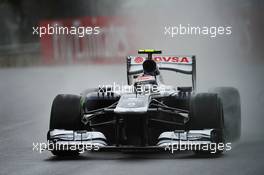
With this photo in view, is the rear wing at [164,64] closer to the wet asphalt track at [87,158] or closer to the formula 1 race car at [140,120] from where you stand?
the formula 1 race car at [140,120]

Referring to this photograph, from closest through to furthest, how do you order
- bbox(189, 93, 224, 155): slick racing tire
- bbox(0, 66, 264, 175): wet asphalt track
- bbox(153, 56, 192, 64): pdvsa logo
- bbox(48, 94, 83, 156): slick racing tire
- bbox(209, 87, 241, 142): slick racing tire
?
bbox(0, 66, 264, 175): wet asphalt track < bbox(189, 93, 224, 155): slick racing tire < bbox(48, 94, 83, 156): slick racing tire < bbox(209, 87, 241, 142): slick racing tire < bbox(153, 56, 192, 64): pdvsa logo

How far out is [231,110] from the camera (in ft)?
46.6

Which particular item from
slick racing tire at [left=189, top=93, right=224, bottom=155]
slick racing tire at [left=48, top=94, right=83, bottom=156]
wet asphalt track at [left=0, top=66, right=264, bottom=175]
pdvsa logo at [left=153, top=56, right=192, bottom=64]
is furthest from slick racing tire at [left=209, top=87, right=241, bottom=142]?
slick racing tire at [left=48, top=94, right=83, bottom=156]

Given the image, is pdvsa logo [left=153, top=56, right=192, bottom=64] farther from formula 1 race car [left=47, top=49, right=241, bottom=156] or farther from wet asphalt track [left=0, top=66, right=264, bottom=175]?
wet asphalt track [left=0, top=66, right=264, bottom=175]

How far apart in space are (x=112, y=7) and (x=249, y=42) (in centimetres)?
733

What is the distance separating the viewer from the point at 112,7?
34.4 m

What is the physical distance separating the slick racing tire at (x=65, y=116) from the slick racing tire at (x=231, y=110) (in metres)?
2.38

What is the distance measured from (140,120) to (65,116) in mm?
1143

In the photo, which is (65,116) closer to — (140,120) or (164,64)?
(140,120)

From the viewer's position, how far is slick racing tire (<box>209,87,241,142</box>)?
14.0m

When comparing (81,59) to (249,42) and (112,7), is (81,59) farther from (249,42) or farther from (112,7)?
(249,42)

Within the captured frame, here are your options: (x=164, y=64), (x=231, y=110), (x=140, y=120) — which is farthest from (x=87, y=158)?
(x=164, y=64)

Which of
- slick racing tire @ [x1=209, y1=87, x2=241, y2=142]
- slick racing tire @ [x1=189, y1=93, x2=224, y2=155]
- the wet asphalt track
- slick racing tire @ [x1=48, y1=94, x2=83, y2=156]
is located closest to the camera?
the wet asphalt track

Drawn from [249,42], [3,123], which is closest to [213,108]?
[3,123]
